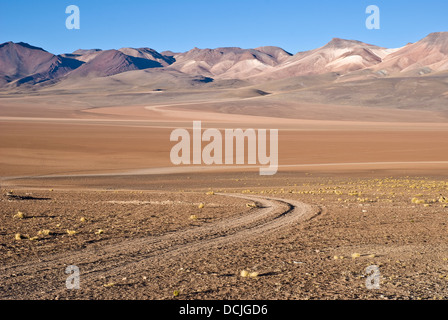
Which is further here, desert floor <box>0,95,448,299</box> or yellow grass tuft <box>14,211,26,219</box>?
yellow grass tuft <box>14,211,26,219</box>

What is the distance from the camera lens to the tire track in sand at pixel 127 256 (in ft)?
27.4

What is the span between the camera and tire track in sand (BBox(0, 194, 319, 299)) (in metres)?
8.35

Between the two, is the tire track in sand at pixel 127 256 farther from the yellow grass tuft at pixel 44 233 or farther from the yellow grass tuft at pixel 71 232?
the yellow grass tuft at pixel 44 233

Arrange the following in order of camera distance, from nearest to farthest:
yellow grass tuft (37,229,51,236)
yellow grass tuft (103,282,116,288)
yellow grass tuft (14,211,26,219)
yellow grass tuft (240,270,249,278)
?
yellow grass tuft (103,282,116,288)
yellow grass tuft (240,270,249,278)
yellow grass tuft (37,229,51,236)
yellow grass tuft (14,211,26,219)

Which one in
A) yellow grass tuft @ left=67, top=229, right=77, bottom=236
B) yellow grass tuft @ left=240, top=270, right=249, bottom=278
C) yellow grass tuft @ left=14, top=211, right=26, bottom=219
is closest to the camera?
yellow grass tuft @ left=240, top=270, right=249, bottom=278

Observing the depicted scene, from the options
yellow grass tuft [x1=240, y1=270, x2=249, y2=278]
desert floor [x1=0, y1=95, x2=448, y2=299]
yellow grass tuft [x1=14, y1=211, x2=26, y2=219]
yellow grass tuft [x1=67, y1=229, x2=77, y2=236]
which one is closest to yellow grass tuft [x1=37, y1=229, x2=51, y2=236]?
desert floor [x1=0, y1=95, x2=448, y2=299]

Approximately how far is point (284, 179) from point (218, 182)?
4.42 m

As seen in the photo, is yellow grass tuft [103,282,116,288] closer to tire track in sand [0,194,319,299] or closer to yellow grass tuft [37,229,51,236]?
tire track in sand [0,194,319,299]

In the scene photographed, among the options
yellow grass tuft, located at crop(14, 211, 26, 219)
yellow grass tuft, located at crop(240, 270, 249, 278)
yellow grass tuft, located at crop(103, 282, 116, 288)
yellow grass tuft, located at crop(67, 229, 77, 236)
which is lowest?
yellow grass tuft, located at crop(14, 211, 26, 219)

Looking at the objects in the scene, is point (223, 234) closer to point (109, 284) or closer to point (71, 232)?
point (71, 232)

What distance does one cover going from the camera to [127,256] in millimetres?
10422

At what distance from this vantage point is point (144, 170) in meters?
40.3
